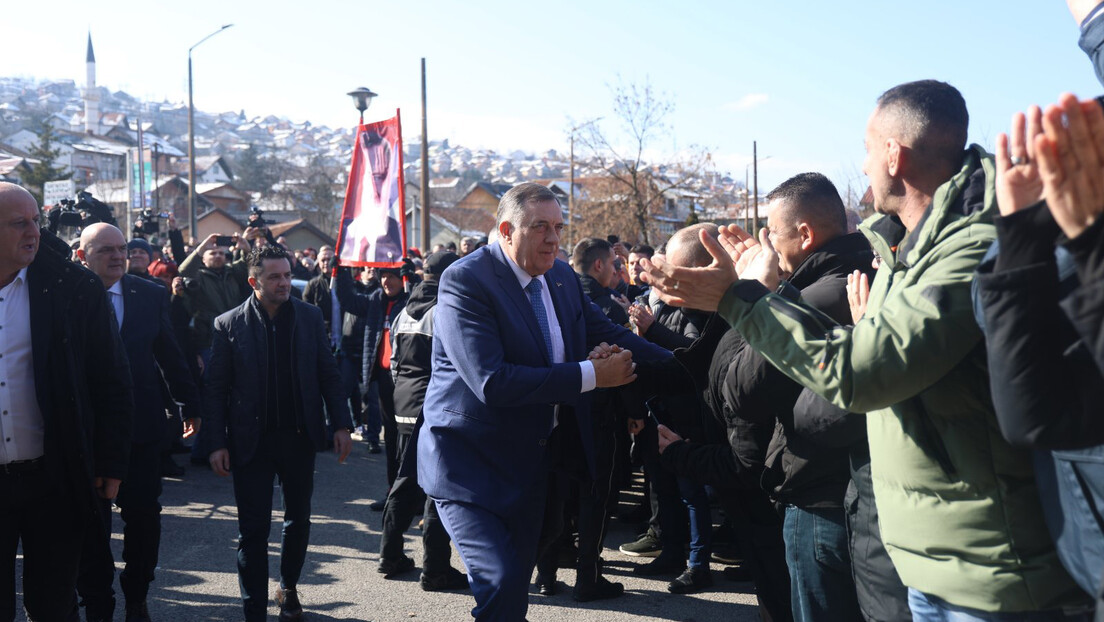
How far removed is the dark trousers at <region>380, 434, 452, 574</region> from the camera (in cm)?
605

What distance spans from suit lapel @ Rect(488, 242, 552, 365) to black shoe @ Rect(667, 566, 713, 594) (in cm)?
281

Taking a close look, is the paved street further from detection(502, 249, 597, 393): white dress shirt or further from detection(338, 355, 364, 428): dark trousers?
detection(338, 355, 364, 428): dark trousers

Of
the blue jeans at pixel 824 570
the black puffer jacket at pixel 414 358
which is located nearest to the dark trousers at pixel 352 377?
the black puffer jacket at pixel 414 358

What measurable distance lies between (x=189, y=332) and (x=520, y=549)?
7052 mm

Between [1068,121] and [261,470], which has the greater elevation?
[1068,121]

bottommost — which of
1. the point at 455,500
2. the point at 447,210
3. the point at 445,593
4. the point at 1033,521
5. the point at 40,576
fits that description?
the point at 445,593

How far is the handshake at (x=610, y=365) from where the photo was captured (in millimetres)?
Answer: 3717

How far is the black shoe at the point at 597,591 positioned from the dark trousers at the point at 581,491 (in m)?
0.03

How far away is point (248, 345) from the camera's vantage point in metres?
5.43

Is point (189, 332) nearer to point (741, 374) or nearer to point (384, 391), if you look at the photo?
point (384, 391)

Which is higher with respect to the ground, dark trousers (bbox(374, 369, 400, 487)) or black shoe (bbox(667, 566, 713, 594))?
dark trousers (bbox(374, 369, 400, 487))

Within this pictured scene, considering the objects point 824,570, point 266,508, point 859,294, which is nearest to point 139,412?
point 266,508

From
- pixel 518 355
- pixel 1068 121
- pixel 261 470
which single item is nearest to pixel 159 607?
pixel 261 470

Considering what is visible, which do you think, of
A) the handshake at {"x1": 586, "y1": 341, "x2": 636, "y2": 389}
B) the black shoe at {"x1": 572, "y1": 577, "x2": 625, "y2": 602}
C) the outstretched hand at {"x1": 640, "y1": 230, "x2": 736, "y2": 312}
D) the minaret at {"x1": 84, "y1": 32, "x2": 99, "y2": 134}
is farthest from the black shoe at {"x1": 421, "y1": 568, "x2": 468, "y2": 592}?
the minaret at {"x1": 84, "y1": 32, "x2": 99, "y2": 134}
